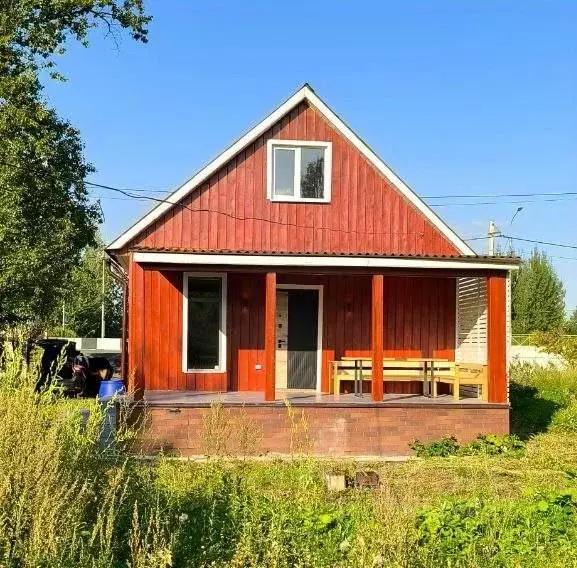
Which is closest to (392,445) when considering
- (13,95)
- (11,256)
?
(11,256)

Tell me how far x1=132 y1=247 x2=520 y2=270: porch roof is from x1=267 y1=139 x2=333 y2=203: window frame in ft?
8.27

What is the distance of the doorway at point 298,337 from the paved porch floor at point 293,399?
72 centimetres

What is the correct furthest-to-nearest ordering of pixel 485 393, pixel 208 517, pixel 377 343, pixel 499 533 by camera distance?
pixel 485 393 → pixel 377 343 → pixel 208 517 → pixel 499 533

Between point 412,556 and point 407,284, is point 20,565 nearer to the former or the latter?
point 412,556

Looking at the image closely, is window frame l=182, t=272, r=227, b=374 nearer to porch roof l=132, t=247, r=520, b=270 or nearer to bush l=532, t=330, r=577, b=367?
porch roof l=132, t=247, r=520, b=270

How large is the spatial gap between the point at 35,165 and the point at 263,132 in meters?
11.0

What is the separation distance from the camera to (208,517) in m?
6.30

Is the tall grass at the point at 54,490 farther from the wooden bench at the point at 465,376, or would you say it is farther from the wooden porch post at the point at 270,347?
the wooden bench at the point at 465,376

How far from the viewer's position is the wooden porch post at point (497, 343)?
1276cm

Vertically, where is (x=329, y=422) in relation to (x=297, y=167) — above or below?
below

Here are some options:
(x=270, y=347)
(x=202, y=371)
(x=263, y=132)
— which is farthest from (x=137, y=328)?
(x=263, y=132)

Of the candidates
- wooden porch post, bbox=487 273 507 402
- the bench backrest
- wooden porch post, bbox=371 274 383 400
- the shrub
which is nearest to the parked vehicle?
wooden porch post, bbox=371 274 383 400

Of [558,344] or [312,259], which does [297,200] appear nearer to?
[312,259]

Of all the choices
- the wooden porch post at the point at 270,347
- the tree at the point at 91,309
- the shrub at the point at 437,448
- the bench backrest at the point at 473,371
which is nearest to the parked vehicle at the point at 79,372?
the wooden porch post at the point at 270,347
